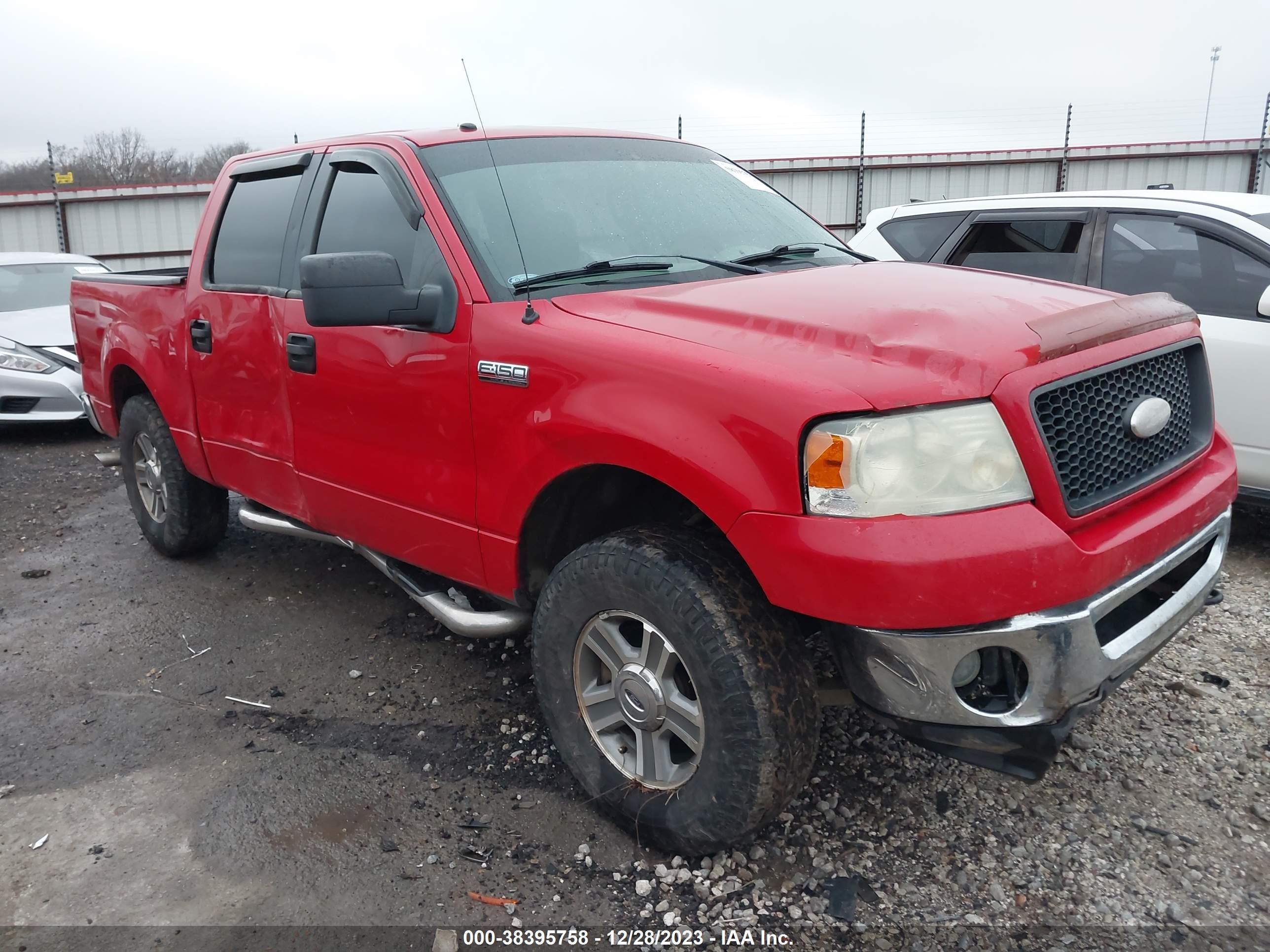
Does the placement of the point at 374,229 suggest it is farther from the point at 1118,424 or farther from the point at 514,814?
the point at 1118,424

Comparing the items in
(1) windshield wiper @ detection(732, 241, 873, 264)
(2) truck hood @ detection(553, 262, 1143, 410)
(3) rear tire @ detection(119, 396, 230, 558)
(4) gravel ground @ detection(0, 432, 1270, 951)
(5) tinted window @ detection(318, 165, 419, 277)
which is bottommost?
(4) gravel ground @ detection(0, 432, 1270, 951)

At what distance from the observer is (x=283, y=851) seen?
2.63 meters

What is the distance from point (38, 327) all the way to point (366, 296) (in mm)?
7257

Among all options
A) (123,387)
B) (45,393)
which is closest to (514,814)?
(123,387)

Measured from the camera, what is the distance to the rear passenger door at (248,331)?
143 inches

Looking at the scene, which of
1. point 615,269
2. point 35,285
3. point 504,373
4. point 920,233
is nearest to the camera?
point 504,373

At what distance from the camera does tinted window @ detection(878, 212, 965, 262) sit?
5.59m

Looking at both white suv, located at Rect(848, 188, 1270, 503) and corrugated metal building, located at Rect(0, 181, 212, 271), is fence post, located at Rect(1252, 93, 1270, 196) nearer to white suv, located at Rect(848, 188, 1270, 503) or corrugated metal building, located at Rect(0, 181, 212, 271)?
white suv, located at Rect(848, 188, 1270, 503)

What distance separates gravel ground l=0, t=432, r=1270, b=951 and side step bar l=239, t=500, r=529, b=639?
1.43 ft

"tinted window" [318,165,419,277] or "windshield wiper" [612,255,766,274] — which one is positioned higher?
"tinted window" [318,165,419,277]

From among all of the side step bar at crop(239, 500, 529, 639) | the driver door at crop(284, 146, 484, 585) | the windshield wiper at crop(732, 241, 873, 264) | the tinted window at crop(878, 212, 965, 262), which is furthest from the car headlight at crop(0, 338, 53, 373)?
the windshield wiper at crop(732, 241, 873, 264)

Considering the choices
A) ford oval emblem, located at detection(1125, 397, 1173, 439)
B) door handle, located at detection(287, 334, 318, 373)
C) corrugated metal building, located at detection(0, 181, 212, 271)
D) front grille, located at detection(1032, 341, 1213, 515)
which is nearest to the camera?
front grille, located at detection(1032, 341, 1213, 515)

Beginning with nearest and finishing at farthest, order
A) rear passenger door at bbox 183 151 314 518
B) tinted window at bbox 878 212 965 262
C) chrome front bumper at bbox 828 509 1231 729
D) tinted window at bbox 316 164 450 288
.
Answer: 1. chrome front bumper at bbox 828 509 1231 729
2. tinted window at bbox 316 164 450 288
3. rear passenger door at bbox 183 151 314 518
4. tinted window at bbox 878 212 965 262

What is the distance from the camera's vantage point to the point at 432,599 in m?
3.19
